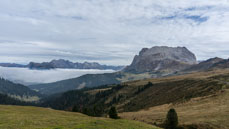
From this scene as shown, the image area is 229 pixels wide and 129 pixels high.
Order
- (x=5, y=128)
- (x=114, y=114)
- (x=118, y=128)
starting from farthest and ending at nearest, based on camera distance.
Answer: (x=114, y=114) < (x=118, y=128) < (x=5, y=128)

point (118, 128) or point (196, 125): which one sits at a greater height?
point (118, 128)

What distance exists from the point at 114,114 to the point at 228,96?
51707mm

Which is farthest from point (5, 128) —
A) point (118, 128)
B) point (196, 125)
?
point (196, 125)

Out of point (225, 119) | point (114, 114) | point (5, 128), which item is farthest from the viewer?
point (114, 114)

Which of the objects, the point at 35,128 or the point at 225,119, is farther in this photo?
the point at 225,119

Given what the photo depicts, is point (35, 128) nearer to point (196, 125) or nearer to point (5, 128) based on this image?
point (5, 128)

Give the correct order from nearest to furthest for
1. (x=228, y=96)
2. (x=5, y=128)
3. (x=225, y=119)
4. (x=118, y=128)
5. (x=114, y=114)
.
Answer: (x=5, y=128)
(x=118, y=128)
(x=225, y=119)
(x=114, y=114)
(x=228, y=96)

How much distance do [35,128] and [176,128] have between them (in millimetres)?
35533

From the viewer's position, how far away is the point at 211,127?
123 feet

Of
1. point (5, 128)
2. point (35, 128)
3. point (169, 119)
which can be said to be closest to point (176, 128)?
point (169, 119)

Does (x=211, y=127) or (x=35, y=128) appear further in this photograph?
(x=211, y=127)

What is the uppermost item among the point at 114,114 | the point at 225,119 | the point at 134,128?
the point at 134,128

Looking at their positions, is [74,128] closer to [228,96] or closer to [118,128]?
[118,128]

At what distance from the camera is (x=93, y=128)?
79.2 ft
